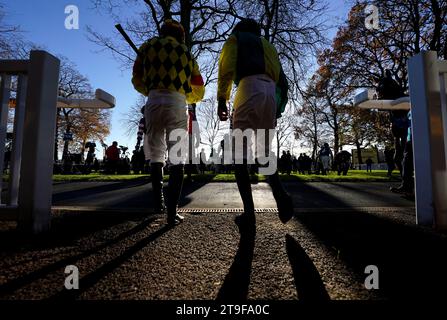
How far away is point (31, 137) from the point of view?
6.68 ft

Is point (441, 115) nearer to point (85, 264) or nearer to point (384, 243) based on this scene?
point (384, 243)

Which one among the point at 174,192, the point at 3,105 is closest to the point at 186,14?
the point at 3,105

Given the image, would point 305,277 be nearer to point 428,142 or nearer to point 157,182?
point 428,142

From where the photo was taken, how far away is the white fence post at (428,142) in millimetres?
2156

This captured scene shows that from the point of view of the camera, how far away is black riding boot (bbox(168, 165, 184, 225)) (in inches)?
97.5

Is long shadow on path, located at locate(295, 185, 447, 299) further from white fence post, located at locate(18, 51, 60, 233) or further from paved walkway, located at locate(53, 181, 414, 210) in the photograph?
white fence post, located at locate(18, 51, 60, 233)

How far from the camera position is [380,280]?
1.18 metres

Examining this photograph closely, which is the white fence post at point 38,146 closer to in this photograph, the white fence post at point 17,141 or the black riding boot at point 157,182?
the white fence post at point 17,141

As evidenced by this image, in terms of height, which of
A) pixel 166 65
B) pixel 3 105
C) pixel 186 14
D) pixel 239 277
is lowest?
pixel 239 277

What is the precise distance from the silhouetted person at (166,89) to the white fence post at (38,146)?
35.3 inches

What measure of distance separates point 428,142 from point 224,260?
1.97 meters

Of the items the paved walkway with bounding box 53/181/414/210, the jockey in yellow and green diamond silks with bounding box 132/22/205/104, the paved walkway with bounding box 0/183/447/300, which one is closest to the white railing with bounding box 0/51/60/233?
the paved walkway with bounding box 0/183/447/300

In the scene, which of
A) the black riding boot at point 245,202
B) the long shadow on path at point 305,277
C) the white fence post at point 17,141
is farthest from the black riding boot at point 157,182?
the long shadow on path at point 305,277
